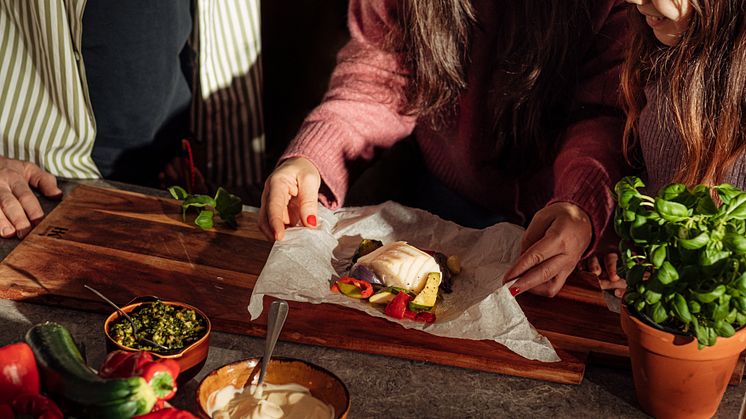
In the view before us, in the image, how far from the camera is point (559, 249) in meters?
1.70

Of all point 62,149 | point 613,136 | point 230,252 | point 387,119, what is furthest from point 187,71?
point 613,136

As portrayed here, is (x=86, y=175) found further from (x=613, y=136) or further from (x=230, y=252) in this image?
(x=613, y=136)

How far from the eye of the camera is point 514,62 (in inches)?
79.7

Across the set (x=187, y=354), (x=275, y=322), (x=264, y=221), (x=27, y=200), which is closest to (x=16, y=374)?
(x=187, y=354)

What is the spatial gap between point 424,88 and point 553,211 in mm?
514

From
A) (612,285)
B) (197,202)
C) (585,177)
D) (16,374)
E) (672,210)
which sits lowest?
(612,285)

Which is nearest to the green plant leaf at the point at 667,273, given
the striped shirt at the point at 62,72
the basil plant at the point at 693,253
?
the basil plant at the point at 693,253

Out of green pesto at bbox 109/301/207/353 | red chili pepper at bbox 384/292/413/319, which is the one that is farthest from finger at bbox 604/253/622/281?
green pesto at bbox 109/301/207/353

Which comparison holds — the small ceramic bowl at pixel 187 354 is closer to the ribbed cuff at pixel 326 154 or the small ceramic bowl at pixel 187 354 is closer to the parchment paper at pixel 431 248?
the parchment paper at pixel 431 248

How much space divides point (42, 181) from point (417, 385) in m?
1.12

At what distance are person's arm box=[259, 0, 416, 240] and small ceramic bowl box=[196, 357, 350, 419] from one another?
624mm

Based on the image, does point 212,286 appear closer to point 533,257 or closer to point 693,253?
Result: point 533,257

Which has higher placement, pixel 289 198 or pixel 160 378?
pixel 160 378

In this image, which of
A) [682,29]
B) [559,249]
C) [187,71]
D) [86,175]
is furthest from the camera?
[187,71]
